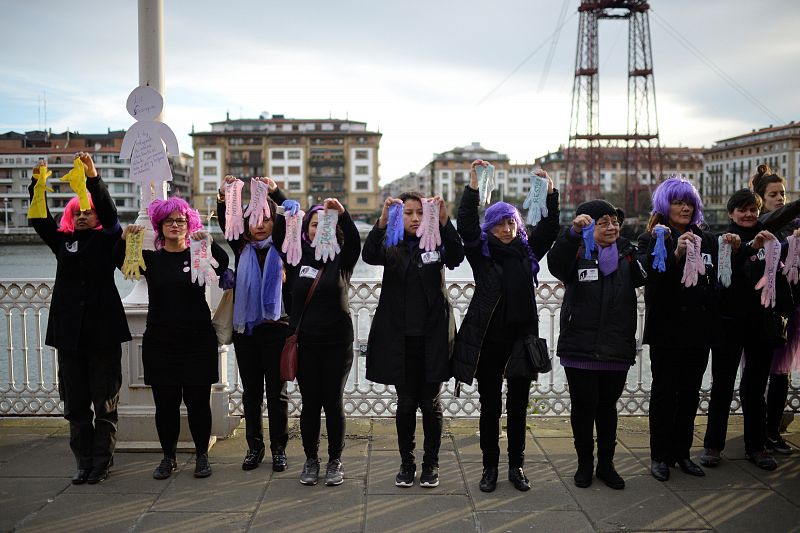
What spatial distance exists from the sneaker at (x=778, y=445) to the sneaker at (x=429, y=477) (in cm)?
240

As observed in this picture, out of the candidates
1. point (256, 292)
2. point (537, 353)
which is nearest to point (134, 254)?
point (256, 292)

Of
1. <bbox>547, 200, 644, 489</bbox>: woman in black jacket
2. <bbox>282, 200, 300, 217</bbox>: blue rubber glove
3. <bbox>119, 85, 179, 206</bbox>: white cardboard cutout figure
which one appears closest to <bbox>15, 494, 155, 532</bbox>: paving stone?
<bbox>282, 200, 300, 217</bbox>: blue rubber glove

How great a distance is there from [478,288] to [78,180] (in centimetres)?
241

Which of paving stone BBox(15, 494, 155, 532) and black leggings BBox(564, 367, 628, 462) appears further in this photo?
black leggings BBox(564, 367, 628, 462)

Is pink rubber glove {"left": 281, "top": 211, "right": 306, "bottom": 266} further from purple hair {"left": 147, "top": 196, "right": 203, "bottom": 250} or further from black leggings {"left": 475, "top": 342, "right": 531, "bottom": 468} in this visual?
black leggings {"left": 475, "top": 342, "right": 531, "bottom": 468}

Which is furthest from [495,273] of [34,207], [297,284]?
[34,207]

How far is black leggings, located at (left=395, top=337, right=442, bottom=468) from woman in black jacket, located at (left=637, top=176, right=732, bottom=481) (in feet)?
4.46

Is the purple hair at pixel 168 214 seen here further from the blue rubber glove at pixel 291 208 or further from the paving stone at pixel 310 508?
the paving stone at pixel 310 508

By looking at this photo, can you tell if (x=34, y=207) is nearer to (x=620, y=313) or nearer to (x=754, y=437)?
(x=620, y=313)

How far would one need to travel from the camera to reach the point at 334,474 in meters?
4.04

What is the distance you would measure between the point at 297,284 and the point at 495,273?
3.85 feet

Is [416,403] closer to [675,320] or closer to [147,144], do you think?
[675,320]

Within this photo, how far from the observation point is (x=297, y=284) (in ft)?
13.1

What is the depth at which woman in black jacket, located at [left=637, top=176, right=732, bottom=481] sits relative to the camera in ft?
13.2
